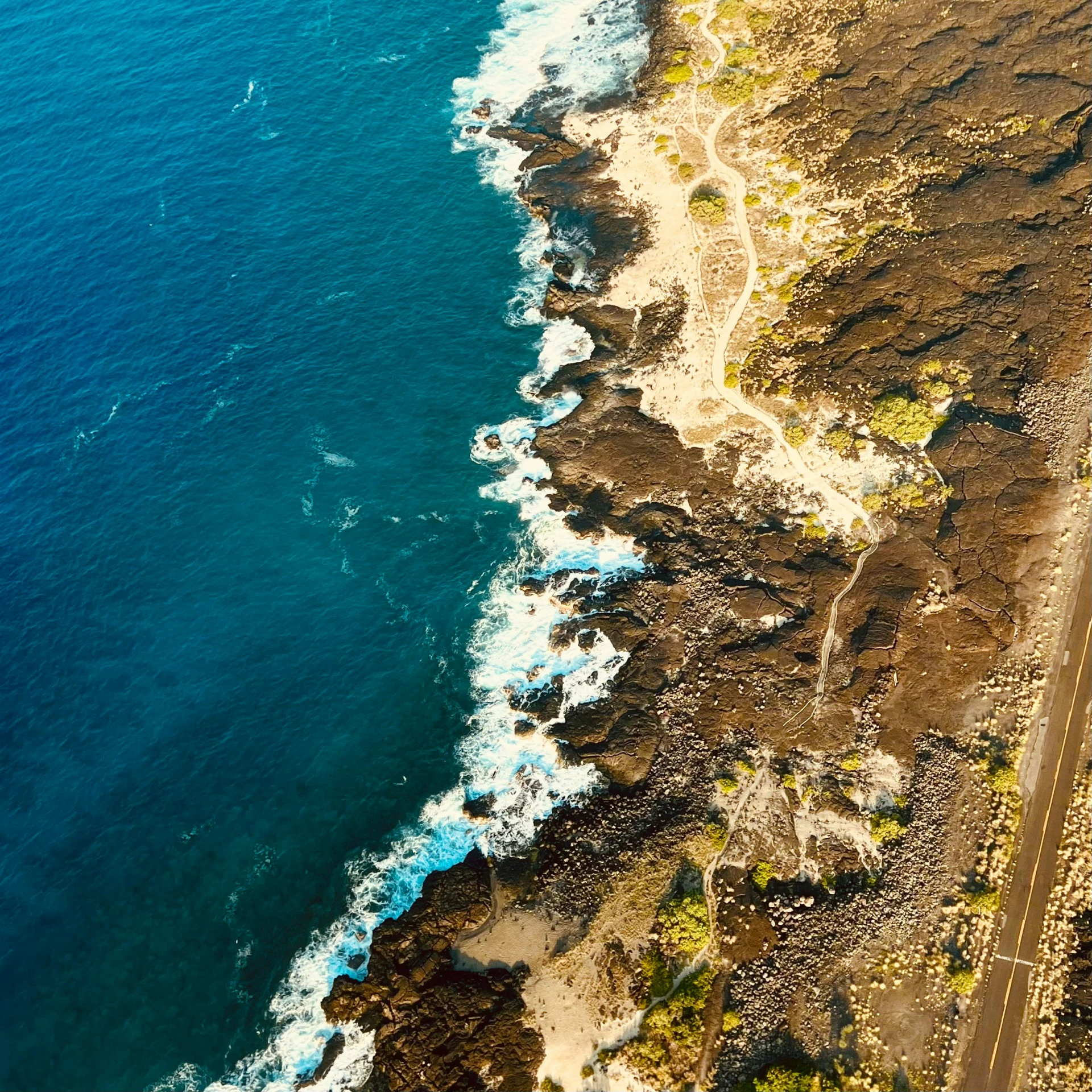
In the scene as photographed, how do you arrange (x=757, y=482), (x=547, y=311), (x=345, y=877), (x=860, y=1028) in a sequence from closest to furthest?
(x=860, y=1028), (x=345, y=877), (x=757, y=482), (x=547, y=311)

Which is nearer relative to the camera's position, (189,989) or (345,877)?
(189,989)

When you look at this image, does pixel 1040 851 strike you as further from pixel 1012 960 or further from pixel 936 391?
pixel 936 391

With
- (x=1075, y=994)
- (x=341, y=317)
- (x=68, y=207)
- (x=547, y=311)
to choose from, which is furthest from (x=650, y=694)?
(x=68, y=207)

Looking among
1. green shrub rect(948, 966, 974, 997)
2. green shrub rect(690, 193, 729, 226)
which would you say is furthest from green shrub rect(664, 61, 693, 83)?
green shrub rect(948, 966, 974, 997)

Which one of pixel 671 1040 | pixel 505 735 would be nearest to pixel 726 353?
pixel 505 735

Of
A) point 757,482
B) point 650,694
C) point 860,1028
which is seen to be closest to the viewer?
point 860,1028

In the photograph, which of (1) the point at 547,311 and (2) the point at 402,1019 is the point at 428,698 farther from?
(1) the point at 547,311
